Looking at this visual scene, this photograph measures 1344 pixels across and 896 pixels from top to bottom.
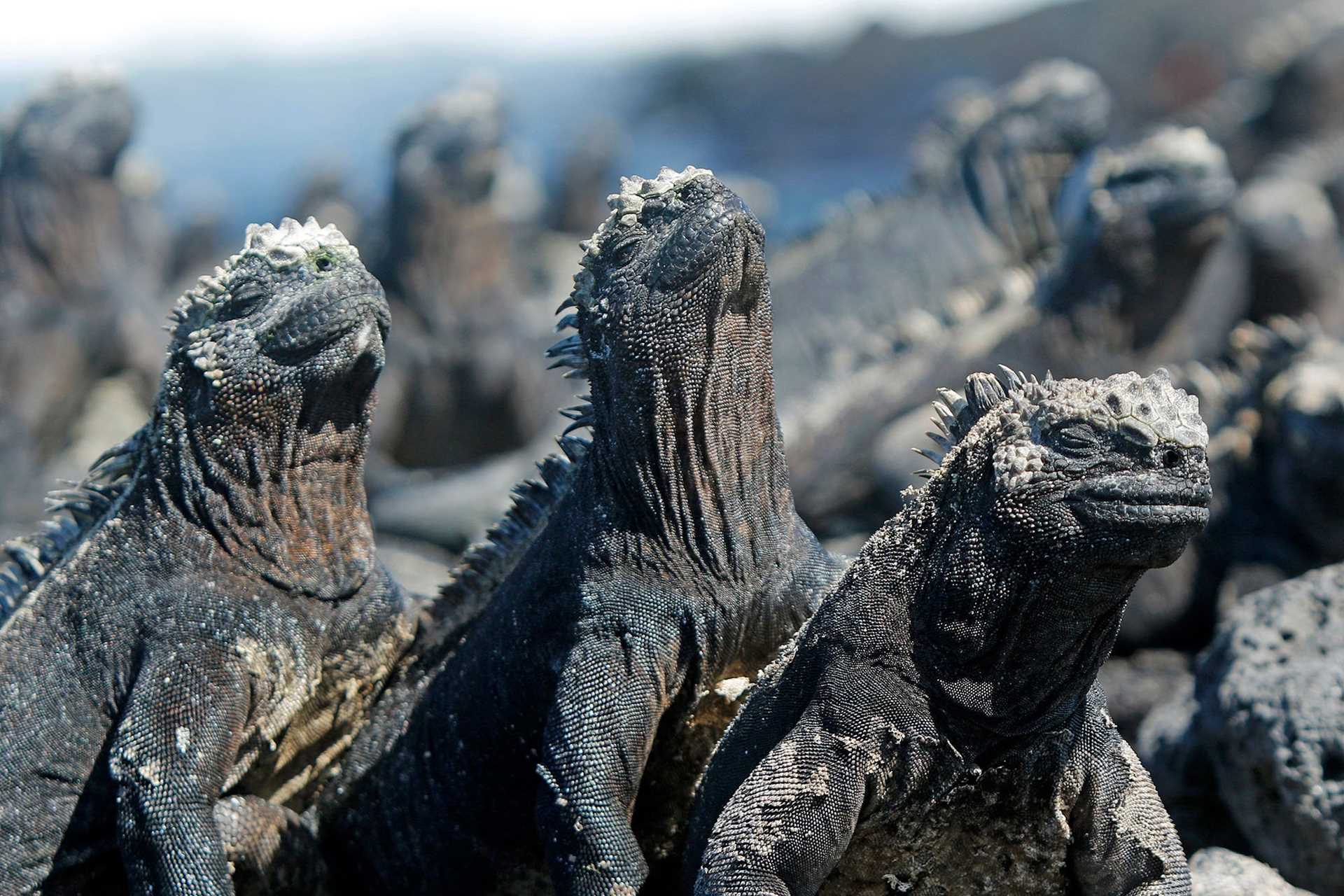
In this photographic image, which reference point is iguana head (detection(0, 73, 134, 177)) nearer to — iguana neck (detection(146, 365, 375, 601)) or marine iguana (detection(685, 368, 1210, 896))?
iguana neck (detection(146, 365, 375, 601))

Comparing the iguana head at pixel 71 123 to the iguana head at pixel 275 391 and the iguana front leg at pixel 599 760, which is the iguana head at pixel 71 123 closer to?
the iguana head at pixel 275 391

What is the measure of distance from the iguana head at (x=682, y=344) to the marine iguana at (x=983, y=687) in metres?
0.52

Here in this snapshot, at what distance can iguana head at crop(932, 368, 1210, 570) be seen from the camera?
2.71m

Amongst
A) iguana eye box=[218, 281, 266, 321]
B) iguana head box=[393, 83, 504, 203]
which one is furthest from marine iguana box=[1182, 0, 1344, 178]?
iguana eye box=[218, 281, 266, 321]

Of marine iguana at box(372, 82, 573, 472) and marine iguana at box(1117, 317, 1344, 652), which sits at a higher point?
marine iguana at box(372, 82, 573, 472)

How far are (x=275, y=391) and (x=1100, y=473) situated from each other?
2.04 meters

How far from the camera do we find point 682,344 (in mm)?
3523

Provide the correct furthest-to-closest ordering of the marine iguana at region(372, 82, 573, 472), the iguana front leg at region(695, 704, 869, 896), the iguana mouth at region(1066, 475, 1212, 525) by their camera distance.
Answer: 1. the marine iguana at region(372, 82, 573, 472)
2. the iguana front leg at region(695, 704, 869, 896)
3. the iguana mouth at region(1066, 475, 1212, 525)

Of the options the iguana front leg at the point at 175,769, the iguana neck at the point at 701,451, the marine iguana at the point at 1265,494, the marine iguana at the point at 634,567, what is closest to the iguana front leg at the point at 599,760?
the marine iguana at the point at 634,567

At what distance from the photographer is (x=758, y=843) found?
3.02m

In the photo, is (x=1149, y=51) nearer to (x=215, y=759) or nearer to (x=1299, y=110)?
(x=1299, y=110)

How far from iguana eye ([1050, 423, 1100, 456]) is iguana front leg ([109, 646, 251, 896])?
2002mm

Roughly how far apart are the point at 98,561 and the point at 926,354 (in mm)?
5718

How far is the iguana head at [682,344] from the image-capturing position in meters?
3.51
